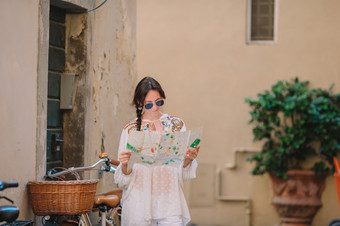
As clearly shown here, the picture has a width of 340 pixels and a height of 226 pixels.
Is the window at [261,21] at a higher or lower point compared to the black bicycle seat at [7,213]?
higher

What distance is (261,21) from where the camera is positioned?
12.3 m

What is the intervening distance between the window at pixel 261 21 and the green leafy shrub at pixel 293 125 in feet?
3.17

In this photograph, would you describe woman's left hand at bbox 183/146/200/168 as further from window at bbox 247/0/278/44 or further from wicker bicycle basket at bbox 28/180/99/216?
window at bbox 247/0/278/44

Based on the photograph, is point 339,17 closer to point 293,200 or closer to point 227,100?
point 227,100

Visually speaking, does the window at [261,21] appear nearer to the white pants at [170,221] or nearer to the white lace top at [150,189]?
the white lace top at [150,189]

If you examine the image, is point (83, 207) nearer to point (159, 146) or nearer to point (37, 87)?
point (159, 146)

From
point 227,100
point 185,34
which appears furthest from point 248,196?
point 185,34

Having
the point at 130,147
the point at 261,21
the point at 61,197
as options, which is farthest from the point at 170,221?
the point at 261,21

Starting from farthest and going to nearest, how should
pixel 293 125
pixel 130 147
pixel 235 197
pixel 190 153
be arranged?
pixel 235 197, pixel 293 125, pixel 190 153, pixel 130 147

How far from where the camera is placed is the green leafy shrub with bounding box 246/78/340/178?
37.1 feet

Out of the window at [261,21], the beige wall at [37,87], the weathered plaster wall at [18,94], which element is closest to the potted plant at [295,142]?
the window at [261,21]

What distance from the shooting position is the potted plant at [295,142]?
11359 millimetres

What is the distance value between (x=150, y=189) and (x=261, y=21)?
7695 millimetres

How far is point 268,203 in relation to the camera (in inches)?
472
